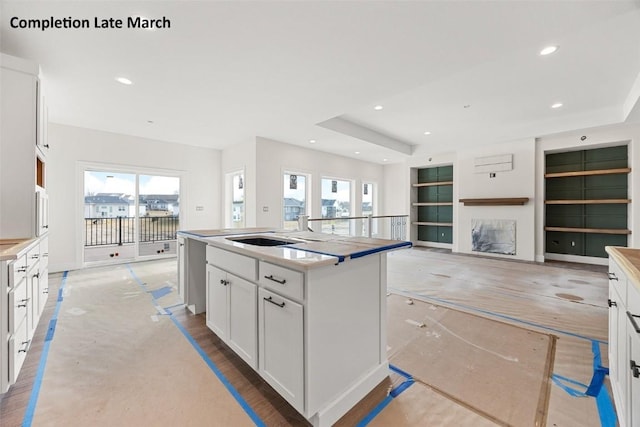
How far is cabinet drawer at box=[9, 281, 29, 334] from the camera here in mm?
1489

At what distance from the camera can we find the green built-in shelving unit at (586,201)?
16.9 feet

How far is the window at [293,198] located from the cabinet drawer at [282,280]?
4489 millimetres

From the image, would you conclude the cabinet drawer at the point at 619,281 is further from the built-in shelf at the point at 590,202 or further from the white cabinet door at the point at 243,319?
the built-in shelf at the point at 590,202

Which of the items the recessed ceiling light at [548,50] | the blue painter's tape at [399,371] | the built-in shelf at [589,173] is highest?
the recessed ceiling light at [548,50]

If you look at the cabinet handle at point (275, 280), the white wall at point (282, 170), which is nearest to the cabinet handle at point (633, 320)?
the cabinet handle at point (275, 280)

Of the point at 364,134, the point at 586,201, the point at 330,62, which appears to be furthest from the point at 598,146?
the point at 330,62

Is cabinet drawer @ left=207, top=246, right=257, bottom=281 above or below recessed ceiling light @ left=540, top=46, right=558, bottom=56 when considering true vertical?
below

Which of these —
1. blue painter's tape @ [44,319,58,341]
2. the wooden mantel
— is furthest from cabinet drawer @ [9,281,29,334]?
the wooden mantel

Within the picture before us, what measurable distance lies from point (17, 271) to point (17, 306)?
215 mm

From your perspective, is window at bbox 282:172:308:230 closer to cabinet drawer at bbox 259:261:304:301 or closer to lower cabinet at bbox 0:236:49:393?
lower cabinet at bbox 0:236:49:393

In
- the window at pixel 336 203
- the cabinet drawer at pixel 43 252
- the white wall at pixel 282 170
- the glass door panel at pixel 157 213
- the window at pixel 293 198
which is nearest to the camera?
the cabinet drawer at pixel 43 252

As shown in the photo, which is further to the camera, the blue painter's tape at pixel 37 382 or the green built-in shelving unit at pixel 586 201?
the green built-in shelving unit at pixel 586 201

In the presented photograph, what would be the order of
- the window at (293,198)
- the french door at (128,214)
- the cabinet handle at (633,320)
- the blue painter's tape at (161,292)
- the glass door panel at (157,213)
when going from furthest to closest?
the window at (293,198) < the glass door panel at (157,213) < the french door at (128,214) < the blue painter's tape at (161,292) < the cabinet handle at (633,320)

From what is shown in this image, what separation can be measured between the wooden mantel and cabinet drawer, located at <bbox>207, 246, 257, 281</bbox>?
6216mm
